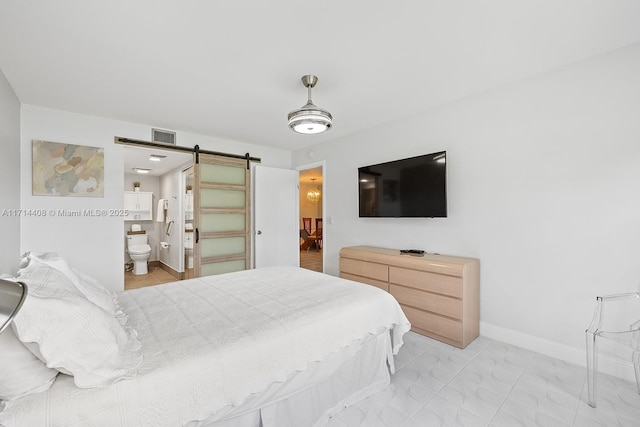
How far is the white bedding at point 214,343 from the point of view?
98 cm

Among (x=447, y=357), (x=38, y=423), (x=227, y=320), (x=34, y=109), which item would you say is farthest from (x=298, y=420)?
(x=34, y=109)

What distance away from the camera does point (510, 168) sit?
265cm

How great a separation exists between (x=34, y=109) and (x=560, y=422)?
5290mm

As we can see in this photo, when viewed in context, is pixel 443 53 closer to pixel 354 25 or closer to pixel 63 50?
pixel 354 25

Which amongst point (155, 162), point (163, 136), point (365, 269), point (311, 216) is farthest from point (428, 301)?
point (311, 216)

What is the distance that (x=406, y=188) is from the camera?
3326 mm

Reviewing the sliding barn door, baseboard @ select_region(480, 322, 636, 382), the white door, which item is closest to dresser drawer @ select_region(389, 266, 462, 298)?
baseboard @ select_region(480, 322, 636, 382)

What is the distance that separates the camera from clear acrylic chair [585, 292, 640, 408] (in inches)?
70.9

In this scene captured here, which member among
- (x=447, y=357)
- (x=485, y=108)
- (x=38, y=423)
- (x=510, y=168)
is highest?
(x=485, y=108)

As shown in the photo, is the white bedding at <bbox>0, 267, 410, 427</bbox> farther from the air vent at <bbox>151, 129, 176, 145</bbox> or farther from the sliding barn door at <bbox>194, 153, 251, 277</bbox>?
the air vent at <bbox>151, 129, 176, 145</bbox>

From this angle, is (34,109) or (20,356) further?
(34,109)

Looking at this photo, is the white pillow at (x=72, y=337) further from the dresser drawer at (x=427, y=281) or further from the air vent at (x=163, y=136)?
the air vent at (x=163, y=136)

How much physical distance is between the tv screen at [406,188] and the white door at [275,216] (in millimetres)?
1508

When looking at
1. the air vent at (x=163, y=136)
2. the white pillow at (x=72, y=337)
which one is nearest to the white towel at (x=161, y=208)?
the air vent at (x=163, y=136)
